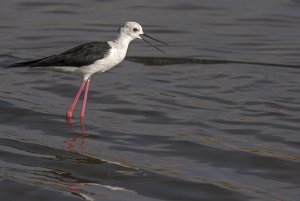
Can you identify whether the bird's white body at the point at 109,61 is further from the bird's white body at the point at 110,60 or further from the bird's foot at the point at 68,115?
the bird's foot at the point at 68,115

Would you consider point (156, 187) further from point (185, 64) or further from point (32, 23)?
point (32, 23)

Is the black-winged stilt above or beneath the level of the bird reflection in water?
above

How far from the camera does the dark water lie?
349 inches

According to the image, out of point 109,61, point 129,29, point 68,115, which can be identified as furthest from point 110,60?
point 68,115

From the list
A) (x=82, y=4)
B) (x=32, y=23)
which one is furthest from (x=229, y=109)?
(x=82, y=4)

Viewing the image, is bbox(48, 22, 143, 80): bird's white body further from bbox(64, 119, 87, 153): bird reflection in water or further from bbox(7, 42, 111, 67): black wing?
bbox(64, 119, 87, 153): bird reflection in water

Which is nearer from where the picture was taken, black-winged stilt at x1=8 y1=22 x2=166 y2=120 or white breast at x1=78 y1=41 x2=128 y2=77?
black-winged stilt at x1=8 y1=22 x2=166 y2=120

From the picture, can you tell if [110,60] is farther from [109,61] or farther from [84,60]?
[84,60]

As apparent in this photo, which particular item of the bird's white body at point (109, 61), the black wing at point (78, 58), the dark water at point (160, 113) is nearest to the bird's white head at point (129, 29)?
the bird's white body at point (109, 61)

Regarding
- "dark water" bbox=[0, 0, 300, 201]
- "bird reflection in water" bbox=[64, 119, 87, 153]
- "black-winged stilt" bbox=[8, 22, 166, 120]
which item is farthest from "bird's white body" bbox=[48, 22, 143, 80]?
"bird reflection in water" bbox=[64, 119, 87, 153]

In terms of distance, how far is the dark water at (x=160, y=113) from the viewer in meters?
8.87

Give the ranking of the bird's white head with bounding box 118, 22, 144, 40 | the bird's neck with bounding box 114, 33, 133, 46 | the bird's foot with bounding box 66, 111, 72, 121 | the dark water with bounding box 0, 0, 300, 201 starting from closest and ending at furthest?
the dark water with bounding box 0, 0, 300, 201, the bird's foot with bounding box 66, 111, 72, 121, the bird's neck with bounding box 114, 33, 133, 46, the bird's white head with bounding box 118, 22, 144, 40

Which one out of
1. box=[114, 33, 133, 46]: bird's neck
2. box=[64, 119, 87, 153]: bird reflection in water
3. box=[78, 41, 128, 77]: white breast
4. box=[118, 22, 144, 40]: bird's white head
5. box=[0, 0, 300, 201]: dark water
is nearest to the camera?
box=[0, 0, 300, 201]: dark water

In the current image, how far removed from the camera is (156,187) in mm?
8766
